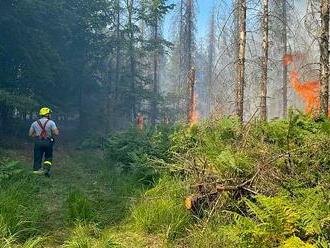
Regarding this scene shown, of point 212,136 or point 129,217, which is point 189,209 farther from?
point 212,136

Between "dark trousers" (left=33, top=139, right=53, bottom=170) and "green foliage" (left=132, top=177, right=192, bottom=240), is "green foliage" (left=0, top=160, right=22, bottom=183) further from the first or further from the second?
"green foliage" (left=132, top=177, right=192, bottom=240)

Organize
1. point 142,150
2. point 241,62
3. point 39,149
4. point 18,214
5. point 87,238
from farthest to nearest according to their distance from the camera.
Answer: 1. point 241,62
2. point 142,150
3. point 39,149
4. point 18,214
5. point 87,238

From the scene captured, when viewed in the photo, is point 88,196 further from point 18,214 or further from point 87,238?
point 87,238

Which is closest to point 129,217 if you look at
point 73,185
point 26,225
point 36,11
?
point 26,225

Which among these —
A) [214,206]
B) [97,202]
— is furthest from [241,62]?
[214,206]

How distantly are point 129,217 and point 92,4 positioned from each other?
24856mm

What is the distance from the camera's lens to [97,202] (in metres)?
7.85

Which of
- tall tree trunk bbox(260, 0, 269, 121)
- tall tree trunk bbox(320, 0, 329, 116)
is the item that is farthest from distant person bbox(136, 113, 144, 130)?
tall tree trunk bbox(320, 0, 329, 116)

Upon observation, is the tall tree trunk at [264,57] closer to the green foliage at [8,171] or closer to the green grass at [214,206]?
the green grass at [214,206]

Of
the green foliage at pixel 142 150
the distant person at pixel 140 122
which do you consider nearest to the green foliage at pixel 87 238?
the green foliage at pixel 142 150

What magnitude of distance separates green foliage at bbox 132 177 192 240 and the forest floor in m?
0.19

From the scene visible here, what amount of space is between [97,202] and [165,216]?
2.20 meters

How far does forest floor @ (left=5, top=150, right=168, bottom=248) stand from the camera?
5.84 meters

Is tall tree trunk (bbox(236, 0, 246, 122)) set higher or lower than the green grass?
higher
